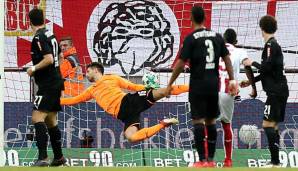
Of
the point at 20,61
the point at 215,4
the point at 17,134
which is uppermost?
the point at 215,4

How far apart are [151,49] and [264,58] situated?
6432 mm

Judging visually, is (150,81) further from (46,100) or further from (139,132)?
(46,100)

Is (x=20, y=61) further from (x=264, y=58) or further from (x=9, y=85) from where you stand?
(x=264, y=58)

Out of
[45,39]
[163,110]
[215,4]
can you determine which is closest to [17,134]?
[163,110]

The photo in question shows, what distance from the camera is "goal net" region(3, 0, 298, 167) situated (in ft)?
60.6

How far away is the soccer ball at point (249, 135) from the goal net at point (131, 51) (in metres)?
0.13

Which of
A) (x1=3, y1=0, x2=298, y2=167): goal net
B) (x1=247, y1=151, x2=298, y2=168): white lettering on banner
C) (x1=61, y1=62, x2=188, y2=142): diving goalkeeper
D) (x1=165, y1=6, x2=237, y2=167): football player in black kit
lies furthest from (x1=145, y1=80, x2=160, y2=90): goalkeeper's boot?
(x1=165, y1=6, x2=237, y2=167): football player in black kit

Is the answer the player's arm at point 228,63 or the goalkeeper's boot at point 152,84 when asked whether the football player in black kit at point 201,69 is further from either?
the goalkeeper's boot at point 152,84

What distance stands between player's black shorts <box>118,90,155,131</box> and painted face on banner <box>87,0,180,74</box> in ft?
8.50

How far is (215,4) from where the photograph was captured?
63.2 feet

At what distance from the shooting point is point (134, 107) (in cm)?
1609

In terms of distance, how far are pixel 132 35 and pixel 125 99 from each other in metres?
2.91

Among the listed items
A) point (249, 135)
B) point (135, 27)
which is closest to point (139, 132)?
point (249, 135)

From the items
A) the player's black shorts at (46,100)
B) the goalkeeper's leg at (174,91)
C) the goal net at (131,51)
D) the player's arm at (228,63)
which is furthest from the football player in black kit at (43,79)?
the goal net at (131,51)
